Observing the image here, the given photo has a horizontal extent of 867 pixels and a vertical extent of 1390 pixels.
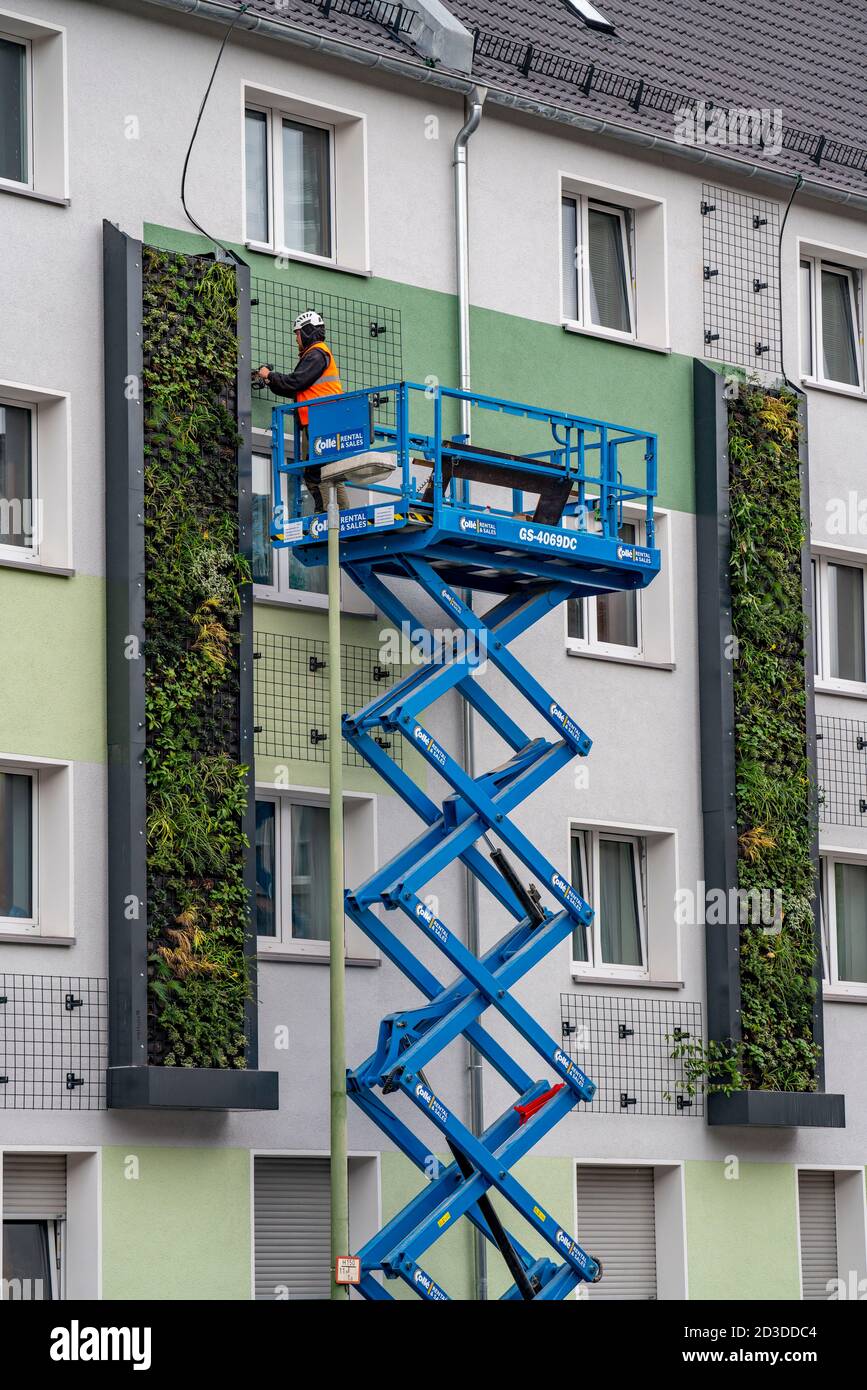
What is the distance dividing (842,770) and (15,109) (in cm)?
1068

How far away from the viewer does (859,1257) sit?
25.4m

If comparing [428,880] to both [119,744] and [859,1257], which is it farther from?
[859,1257]

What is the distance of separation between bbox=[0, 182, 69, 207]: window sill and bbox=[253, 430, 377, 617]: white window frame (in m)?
2.58

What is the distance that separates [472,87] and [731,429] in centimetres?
435

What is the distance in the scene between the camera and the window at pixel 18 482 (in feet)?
67.4

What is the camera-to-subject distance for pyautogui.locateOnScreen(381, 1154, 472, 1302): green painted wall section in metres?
21.7

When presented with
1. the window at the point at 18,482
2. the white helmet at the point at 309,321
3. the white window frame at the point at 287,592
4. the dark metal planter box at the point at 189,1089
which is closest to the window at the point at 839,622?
the white window frame at the point at 287,592

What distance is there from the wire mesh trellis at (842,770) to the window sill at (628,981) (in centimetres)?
278

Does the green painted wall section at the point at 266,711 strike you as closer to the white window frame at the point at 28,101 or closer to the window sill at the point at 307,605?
the window sill at the point at 307,605

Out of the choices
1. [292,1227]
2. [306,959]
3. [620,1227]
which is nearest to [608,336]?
[306,959]

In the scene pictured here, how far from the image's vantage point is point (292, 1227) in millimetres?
21328

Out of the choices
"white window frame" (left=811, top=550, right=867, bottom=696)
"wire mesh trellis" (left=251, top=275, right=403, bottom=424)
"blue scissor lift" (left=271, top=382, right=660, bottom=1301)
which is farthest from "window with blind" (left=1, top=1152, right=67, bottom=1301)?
"white window frame" (left=811, top=550, right=867, bottom=696)
